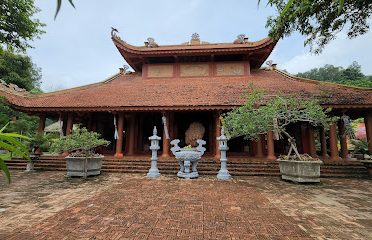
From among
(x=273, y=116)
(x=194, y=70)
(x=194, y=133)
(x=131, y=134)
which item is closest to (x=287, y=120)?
A: (x=273, y=116)

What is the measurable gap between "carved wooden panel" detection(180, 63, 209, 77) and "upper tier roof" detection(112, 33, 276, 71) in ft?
1.78

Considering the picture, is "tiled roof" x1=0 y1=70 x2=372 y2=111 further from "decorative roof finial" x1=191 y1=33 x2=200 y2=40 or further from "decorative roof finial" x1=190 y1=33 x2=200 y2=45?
"decorative roof finial" x1=191 y1=33 x2=200 y2=40

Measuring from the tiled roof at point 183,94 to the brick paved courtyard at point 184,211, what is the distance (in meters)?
4.16

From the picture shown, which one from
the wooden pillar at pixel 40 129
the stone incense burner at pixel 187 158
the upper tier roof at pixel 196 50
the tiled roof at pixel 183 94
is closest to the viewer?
the stone incense burner at pixel 187 158

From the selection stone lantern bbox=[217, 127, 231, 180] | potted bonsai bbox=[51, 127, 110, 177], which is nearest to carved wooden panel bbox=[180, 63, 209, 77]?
stone lantern bbox=[217, 127, 231, 180]

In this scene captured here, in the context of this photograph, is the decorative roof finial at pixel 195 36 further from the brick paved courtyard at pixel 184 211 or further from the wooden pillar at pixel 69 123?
the brick paved courtyard at pixel 184 211

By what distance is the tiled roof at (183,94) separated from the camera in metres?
9.26

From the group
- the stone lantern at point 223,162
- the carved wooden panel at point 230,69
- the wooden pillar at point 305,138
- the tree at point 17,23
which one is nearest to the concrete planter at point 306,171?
→ the stone lantern at point 223,162

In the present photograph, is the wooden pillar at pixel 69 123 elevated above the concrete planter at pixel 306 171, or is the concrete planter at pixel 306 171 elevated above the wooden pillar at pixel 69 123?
the wooden pillar at pixel 69 123

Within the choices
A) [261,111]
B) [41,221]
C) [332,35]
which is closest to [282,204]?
[261,111]

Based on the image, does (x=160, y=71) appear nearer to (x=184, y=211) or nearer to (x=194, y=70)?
(x=194, y=70)

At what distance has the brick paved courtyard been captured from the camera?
296 cm

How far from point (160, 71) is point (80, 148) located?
22.6ft

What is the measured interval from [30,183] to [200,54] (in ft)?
31.1
